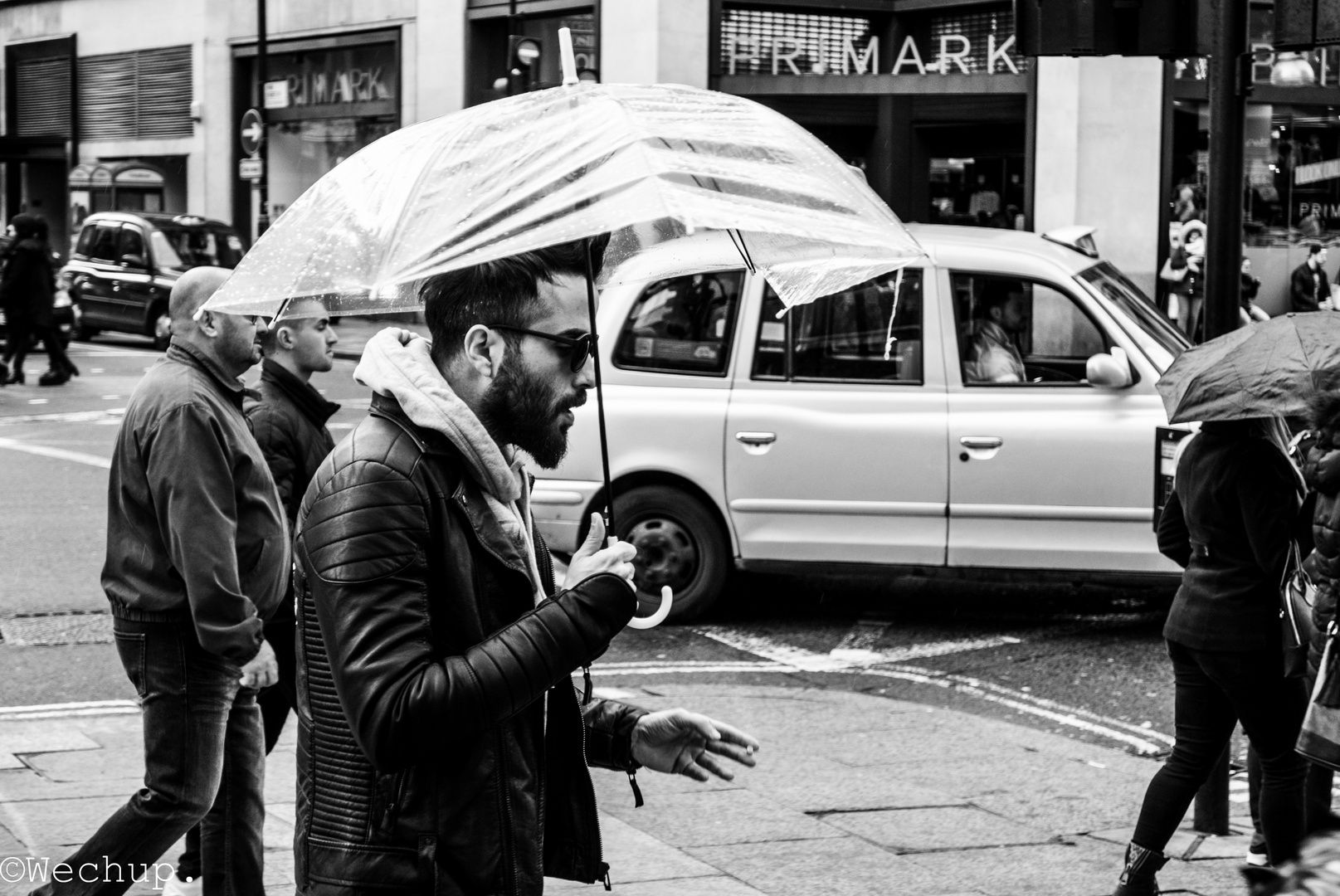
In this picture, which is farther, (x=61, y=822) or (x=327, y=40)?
(x=327, y=40)

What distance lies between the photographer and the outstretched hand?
301 centimetres

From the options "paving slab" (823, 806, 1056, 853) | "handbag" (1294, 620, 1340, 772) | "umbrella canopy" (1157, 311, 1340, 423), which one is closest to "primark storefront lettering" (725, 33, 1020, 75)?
"paving slab" (823, 806, 1056, 853)

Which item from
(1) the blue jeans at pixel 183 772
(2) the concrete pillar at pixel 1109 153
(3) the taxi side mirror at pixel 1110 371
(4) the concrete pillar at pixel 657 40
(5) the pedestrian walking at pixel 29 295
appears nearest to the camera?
(1) the blue jeans at pixel 183 772

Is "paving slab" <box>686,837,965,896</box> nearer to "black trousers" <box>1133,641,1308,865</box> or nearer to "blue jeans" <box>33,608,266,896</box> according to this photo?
"black trousers" <box>1133,641,1308,865</box>

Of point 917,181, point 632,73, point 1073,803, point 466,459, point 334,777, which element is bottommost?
point 1073,803

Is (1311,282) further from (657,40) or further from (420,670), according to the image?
(420,670)

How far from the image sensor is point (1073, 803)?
248 inches

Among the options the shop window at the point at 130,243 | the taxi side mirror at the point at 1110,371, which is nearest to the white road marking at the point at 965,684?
the taxi side mirror at the point at 1110,371

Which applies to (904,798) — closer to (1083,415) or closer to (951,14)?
(1083,415)

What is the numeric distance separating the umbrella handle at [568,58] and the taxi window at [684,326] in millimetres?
6043

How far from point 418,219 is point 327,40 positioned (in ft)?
96.1

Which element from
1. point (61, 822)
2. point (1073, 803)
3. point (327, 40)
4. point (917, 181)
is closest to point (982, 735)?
point (1073, 803)

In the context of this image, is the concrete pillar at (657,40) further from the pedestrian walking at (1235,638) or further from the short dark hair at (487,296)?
the short dark hair at (487,296)

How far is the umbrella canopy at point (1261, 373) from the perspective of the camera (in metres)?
4.80
